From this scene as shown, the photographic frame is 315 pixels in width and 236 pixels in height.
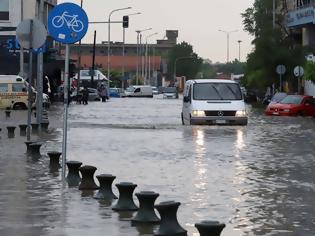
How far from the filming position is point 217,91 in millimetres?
32750

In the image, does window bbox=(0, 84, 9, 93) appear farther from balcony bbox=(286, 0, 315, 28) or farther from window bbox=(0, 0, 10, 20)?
balcony bbox=(286, 0, 315, 28)

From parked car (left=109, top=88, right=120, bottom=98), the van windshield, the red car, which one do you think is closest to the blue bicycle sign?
the van windshield

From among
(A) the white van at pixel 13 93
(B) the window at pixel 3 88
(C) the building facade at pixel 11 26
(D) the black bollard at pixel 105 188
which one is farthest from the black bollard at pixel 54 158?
(C) the building facade at pixel 11 26

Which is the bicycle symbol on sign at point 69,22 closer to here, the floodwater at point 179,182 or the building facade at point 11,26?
the floodwater at point 179,182

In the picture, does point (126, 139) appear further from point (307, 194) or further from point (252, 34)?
point (252, 34)

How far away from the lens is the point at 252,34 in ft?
333

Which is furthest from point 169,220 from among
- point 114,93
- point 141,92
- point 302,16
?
point 114,93

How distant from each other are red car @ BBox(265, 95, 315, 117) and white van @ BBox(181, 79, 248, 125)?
16.1 meters

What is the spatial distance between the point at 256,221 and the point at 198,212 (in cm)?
99

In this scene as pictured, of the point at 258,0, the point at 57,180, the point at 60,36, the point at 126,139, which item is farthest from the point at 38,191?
the point at 258,0

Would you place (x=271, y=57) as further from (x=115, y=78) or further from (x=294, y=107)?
(x=115, y=78)

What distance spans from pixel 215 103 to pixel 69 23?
18.1 metres

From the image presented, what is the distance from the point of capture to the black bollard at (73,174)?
14539 mm

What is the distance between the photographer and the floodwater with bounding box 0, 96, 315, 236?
10.7m
